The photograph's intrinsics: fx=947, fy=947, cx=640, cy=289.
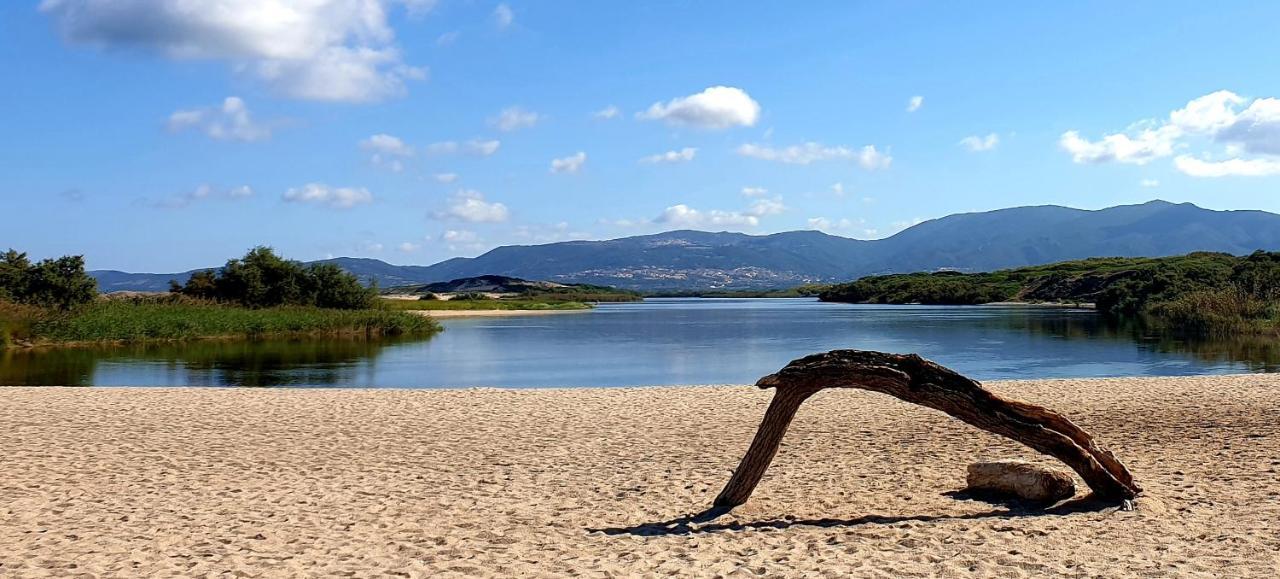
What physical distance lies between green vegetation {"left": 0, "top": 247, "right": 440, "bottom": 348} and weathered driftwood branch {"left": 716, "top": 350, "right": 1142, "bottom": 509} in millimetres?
34222

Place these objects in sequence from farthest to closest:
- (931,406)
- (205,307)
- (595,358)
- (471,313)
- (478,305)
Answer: (478,305) → (471,313) → (205,307) → (595,358) → (931,406)

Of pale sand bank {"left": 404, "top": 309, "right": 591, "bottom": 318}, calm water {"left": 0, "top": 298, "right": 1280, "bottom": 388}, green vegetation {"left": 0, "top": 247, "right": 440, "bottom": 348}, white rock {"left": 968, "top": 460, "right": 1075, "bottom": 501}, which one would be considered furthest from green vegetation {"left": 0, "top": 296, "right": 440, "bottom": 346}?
white rock {"left": 968, "top": 460, "right": 1075, "bottom": 501}

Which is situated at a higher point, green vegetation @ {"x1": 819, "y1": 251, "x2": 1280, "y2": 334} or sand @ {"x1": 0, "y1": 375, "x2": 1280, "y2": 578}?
green vegetation @ {"x1": 819, "y1": 251, "x2": 1280, "y2": 334}

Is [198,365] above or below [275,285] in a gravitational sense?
below

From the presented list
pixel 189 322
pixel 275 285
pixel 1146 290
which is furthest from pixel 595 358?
pixel 1146 290

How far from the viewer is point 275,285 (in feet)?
171

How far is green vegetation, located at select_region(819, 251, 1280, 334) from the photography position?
44125mm

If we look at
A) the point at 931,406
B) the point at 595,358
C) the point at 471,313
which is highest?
the point at 471,313

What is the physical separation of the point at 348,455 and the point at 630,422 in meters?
4.76

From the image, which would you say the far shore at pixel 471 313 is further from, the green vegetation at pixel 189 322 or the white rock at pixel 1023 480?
the white rock at pixel 1023 480

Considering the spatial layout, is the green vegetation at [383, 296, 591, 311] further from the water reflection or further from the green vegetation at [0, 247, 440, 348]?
the water reflection

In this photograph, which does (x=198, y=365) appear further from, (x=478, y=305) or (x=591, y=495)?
(x=478, y=305)

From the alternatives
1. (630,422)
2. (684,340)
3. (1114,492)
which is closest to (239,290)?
(684,340)

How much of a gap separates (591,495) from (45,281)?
1482 inches
